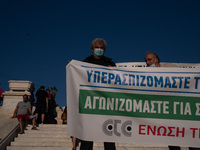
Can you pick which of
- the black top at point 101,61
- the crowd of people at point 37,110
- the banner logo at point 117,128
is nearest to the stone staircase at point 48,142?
the crowd of people at point 37,110

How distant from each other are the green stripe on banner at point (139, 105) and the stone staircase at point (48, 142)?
13.0 ft

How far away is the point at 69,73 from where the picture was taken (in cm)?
374

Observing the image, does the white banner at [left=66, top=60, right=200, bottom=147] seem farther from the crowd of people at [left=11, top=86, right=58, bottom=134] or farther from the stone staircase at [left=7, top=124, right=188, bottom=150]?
the crowd of people at [left=11, top=86, right=58, bottom=134]

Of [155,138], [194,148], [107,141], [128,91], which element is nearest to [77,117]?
[107,141]

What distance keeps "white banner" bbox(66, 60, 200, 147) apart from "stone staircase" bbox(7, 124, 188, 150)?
3914 mm

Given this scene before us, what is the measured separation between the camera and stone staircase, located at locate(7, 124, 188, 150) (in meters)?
7.29

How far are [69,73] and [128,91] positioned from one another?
89 centimetres

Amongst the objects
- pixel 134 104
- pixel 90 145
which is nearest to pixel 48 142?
pixel 90 145

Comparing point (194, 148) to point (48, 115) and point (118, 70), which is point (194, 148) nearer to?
point (118, 70)

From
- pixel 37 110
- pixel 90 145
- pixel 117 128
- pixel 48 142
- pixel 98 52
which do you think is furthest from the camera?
pixel 37 110

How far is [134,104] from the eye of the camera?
11.8 feet

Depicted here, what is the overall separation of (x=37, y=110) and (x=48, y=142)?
293 cm

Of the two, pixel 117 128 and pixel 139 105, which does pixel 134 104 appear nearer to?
pixel 139 105

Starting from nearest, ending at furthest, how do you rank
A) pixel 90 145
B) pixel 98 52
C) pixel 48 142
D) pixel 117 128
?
pixel 117 128, pixel 90 145, pixel 98 52, pixel 48 142
